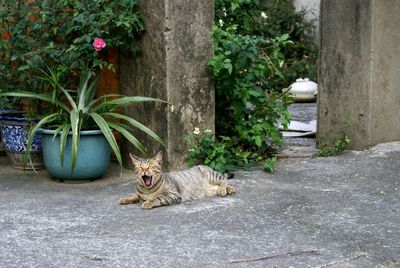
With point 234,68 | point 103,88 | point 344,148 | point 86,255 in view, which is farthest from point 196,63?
point 86,255

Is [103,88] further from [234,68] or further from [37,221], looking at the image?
[37,221]

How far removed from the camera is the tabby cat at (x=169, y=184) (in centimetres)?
487

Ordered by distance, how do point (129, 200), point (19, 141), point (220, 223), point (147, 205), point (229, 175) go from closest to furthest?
1. point (220, 223)
2. point (147, 205)
3. point (129, 200)
4. point (229, 175)
5. point (19, 141)

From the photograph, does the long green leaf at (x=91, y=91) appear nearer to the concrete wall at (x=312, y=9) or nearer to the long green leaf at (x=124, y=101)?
the long green leaf at (x=124, y=101)

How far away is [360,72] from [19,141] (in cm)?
310

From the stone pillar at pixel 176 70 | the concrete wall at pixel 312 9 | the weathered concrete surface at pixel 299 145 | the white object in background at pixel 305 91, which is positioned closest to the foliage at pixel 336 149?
the weathered concrete surface at pixel 299 145

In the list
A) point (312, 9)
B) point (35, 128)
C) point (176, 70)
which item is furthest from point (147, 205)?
point (312, 9)

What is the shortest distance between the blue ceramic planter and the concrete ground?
97 mm

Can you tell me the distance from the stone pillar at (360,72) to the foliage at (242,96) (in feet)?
1.83

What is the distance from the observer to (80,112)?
5.51m

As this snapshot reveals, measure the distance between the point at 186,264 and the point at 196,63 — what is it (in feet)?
7.75

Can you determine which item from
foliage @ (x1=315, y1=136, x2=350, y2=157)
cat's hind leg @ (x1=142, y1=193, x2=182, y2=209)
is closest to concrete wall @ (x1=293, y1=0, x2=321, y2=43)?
foliage @ (x1=315, y1=136, x2=350, y2=157)

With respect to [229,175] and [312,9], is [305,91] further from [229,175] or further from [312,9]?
[229,175]

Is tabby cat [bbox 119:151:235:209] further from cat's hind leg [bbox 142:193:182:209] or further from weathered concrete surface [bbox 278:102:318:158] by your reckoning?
weathered concrete surface [bbox 278:102:318:158]
